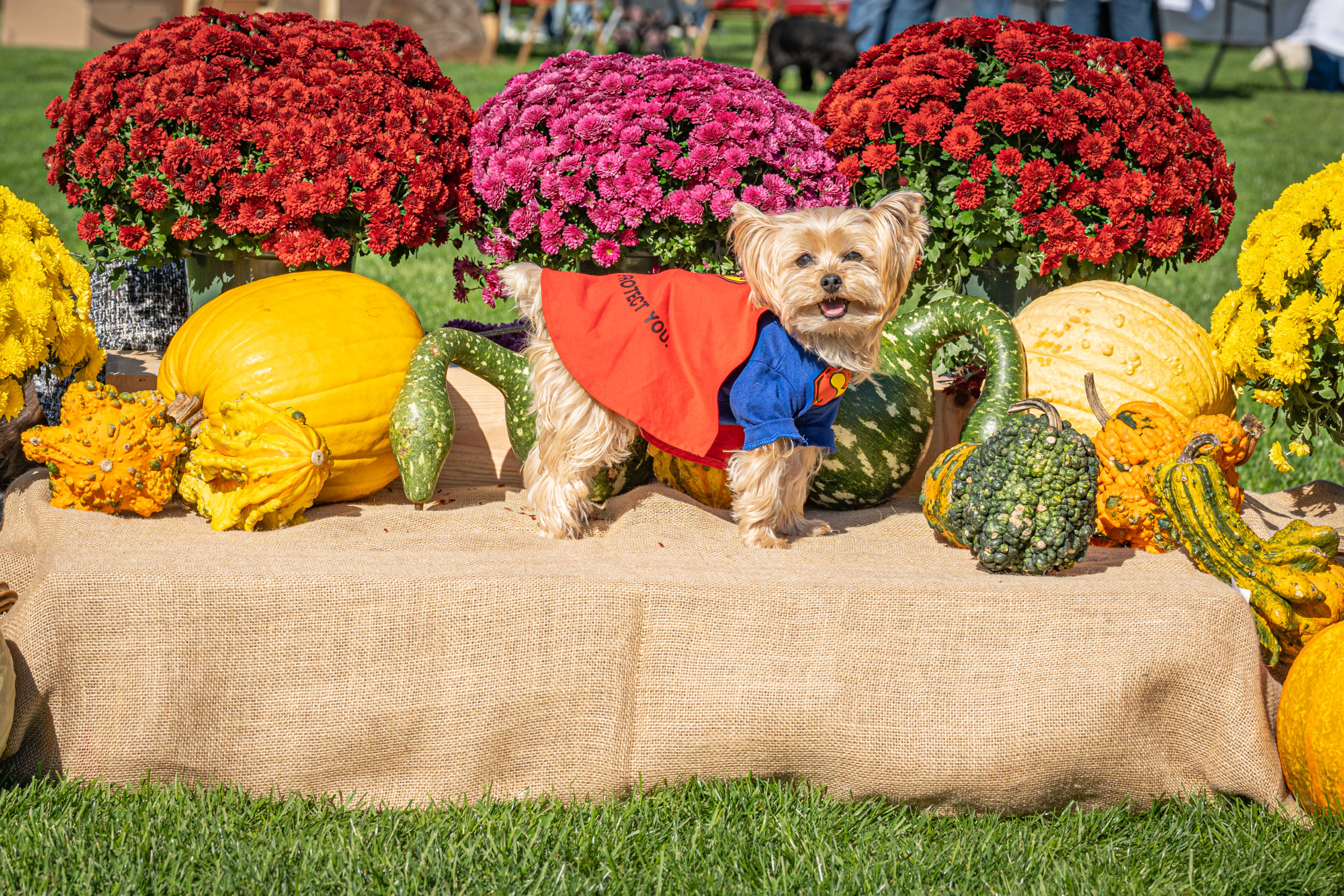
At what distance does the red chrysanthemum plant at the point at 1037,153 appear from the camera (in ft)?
14.0

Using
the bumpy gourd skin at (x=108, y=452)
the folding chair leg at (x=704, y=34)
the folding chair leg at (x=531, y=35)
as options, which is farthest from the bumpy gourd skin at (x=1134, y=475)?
the folding chair leg at (x=704, y=34)

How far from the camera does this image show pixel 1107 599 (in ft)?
9.96

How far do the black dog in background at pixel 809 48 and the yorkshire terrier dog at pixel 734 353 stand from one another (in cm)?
1553

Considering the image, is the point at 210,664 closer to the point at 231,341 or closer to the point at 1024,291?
the point at 231,341

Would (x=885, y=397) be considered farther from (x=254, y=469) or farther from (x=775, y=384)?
(x=254, y=469)

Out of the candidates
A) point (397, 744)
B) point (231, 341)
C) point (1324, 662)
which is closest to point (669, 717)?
point (397, 744)

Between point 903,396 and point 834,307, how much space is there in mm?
822

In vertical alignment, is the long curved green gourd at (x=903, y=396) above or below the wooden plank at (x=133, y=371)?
above

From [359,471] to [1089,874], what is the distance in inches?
99.9

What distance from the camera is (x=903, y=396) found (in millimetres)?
3916

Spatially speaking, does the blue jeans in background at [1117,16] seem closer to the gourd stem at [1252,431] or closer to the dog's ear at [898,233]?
the gourd stem at [1252,431]

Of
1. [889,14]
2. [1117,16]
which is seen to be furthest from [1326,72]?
[889,14]

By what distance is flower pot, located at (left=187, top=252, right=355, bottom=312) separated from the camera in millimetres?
4516

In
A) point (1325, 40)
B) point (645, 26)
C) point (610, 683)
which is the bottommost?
point (645, 26)
